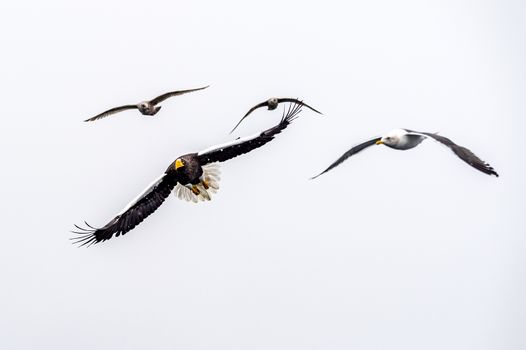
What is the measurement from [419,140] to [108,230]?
6.33m

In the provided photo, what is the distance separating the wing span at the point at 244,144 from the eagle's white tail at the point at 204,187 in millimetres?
1010

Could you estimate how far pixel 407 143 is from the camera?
17688mm

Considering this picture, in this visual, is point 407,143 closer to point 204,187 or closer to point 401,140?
point 401,140

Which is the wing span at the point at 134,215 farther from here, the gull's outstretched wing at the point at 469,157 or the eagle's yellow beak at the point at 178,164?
the gull's outstretched wing at the point at 469,157

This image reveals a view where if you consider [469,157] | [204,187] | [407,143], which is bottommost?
[469,157]

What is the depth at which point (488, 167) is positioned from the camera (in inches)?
584

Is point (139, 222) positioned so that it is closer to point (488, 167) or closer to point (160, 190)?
point (160, 190)

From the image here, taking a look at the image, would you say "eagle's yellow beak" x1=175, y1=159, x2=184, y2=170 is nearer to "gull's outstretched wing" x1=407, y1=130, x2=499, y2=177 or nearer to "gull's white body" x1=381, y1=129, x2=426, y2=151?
"gull's white body" x1=381, y1=129, x2=426, y2=151

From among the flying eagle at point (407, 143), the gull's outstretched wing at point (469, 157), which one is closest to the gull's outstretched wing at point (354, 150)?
the flying eagle at point (407, 143)

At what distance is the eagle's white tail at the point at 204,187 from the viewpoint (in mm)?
21172

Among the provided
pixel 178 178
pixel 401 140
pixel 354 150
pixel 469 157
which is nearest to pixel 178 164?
pixel 178 178

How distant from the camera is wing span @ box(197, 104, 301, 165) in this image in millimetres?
19703

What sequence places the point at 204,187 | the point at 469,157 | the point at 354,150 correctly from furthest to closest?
the point at 204,187
the point at 354,150
the point at 469,157

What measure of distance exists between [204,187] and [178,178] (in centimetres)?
92
